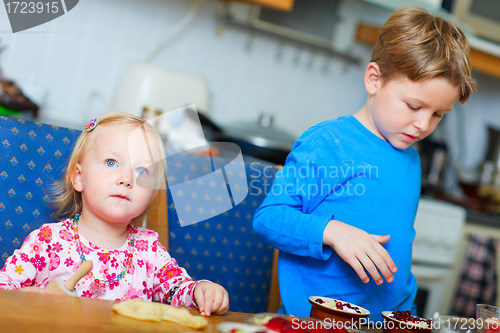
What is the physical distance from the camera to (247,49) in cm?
221

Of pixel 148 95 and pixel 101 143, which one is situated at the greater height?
pixel 101 143

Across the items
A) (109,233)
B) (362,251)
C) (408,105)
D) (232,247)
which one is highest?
(408,105)

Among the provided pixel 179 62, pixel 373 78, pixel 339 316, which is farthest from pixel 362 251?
pixel 179 62

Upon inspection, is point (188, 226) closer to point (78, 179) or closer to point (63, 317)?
point (78, 179)

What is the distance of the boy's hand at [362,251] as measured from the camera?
0.71 meters

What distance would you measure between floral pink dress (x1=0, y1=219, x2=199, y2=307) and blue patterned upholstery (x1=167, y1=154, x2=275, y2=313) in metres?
0.16

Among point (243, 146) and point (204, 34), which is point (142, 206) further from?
point (204, 34)

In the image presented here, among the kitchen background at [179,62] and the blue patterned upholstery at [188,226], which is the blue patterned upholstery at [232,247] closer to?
the blue patterned upholstery at [188,226]

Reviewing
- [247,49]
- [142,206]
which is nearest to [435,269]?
[247,49]

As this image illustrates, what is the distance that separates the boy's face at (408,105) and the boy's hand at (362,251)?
24 centimetres

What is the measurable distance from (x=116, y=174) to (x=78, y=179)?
0.33 ft

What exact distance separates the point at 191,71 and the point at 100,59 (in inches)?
15.8

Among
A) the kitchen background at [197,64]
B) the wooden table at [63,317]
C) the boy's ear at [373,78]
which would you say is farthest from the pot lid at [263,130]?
the wooden table at [63,317]

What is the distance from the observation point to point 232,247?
1.09 m
